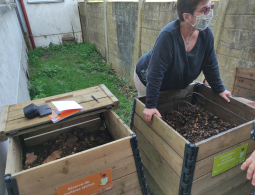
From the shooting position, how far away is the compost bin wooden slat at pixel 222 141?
3.78 feet

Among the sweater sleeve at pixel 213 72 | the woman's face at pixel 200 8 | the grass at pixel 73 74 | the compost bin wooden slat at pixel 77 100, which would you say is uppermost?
the woman's face at pixel 200 8

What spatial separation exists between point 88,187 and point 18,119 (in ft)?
2.52

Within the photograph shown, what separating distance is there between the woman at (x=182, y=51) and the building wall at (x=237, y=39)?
845mm

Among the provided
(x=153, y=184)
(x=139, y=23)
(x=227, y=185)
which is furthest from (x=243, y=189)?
(x=139, y=23)

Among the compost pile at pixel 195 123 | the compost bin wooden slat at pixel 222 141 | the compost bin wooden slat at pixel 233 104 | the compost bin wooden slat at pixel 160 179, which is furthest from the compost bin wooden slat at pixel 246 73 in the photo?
the compost bin wooden slat at pixel 160 179

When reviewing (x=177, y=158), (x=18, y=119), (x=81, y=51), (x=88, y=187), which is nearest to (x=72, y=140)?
(x=18, y=119)

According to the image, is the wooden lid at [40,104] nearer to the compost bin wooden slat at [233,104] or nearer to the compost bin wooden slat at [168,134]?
the compost bin wooden slat at [168,134]

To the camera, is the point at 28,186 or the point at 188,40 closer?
Answer: the point at 28,186

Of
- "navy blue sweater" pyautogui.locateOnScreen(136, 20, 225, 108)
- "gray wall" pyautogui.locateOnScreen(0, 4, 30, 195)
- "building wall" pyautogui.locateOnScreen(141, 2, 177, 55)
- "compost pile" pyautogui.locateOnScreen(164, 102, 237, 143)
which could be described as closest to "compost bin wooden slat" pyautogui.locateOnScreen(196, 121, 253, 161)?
"compost pile" pyautogui.locateOnScreen(164, 102, 237, 143)

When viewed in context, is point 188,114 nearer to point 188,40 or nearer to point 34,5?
point 188,40

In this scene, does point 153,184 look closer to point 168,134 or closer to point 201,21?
point 168,134

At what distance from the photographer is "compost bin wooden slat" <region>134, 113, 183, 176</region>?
127 cm

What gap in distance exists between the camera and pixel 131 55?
466cm

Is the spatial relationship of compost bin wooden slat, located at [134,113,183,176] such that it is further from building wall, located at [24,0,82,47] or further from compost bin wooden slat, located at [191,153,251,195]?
building wall, located at [24,0,82,47]
